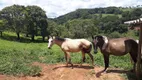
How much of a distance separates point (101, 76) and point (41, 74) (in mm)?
2990

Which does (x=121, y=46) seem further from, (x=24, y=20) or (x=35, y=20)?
(x=35, y=20)

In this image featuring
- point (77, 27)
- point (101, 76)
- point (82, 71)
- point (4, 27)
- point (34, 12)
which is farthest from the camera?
point (77, 27)

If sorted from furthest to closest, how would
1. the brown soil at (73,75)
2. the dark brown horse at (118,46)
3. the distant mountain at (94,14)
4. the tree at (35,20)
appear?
the distant mountain at (94,14), the tree at (35,20), the dark brown horse at (118,46), the brown soil at (73,75)

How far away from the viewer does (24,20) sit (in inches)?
1945

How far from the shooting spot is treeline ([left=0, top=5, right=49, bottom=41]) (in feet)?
161

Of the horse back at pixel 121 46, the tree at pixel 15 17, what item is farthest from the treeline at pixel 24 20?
the horse back at pixel 121 46

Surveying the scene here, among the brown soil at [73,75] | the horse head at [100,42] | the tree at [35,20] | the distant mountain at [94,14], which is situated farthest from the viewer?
the distant mountain at [94,14]

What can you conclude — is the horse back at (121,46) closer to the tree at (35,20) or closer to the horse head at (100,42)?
the horse head at (100,42)

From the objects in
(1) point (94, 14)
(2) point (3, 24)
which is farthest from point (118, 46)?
(1) point (94, 14)

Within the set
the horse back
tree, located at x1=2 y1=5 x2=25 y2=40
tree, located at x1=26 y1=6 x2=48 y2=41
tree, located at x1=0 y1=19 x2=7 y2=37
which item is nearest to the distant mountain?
tree, located at x1=26 y1=6 x2=48 y2=41

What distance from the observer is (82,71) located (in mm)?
10797

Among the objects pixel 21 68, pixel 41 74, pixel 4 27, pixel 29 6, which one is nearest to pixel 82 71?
pixel 41 74

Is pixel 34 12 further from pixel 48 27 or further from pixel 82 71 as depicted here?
pixel 82 71

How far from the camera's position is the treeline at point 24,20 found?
48.9 m
